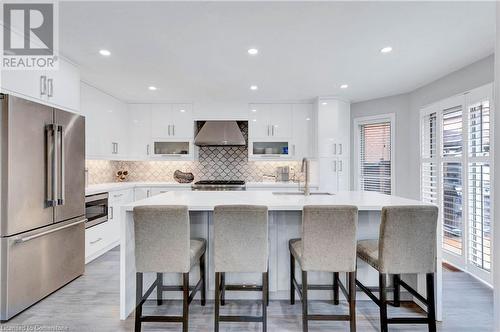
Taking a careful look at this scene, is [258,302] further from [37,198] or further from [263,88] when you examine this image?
[263,88]

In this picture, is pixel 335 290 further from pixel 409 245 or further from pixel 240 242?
pixel 240 242

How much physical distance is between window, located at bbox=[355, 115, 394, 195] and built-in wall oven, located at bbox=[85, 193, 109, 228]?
4.24 m

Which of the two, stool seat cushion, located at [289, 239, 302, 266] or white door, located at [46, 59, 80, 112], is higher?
white door, located at [46, 59, 80, 112]

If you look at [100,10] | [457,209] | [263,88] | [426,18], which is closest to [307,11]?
[426,18]

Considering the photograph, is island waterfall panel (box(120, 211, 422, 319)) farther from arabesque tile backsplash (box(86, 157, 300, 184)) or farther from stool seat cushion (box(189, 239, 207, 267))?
arabesque tile backsplash (box(86, 157, 300, 184))

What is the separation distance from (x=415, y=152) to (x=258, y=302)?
3453 mm

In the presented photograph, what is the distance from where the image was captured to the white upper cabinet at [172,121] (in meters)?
4.85

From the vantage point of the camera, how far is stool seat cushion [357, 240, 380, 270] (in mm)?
1916

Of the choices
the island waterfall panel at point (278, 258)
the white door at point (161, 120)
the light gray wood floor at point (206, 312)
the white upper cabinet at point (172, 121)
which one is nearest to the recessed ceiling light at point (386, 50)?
the island waterfall panel at point (278, 258)

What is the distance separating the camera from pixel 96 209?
3.45 metres

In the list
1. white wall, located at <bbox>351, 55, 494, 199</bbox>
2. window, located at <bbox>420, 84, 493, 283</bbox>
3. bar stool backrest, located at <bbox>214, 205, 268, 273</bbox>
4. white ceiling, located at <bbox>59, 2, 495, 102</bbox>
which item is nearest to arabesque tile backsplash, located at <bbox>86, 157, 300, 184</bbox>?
white ceiling, located at <bbox>59, 2, 495, 102</bbox>

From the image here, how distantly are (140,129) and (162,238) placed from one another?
357 centimetres

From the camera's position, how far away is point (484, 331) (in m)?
1.98

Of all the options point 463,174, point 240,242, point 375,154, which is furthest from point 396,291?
point 375,154
